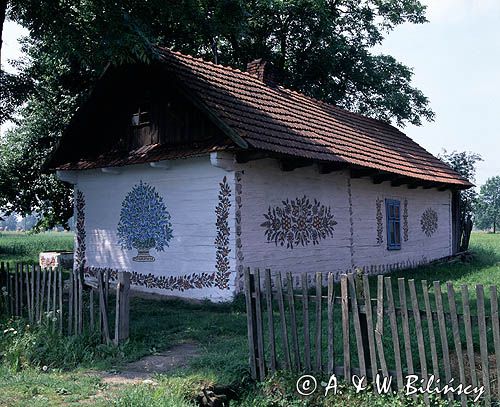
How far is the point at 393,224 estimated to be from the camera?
1752 cm

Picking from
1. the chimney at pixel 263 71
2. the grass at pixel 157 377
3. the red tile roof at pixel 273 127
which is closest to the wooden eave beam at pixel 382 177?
the red tile roof at pixel 273 127

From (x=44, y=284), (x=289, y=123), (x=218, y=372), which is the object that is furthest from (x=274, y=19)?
(x=218, y=372)

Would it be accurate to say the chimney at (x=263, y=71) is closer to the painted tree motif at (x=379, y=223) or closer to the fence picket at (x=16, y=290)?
the painted tree motif at (x=379, y=223)

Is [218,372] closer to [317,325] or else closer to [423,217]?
[317,325]

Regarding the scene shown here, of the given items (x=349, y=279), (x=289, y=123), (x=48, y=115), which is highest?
(x=48, y=115)

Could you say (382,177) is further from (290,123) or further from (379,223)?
(290,123)

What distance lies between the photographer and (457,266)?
59.8ft

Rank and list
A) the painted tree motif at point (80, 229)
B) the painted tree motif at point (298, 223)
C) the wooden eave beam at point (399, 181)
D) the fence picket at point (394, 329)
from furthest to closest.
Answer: the wooden eave beam at point (399, 181), the painted tree motif at point (80, 229), the painted tree motif at point (298, 223), the fence picket at point (394, 329)

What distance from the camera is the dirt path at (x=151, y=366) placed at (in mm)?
6324

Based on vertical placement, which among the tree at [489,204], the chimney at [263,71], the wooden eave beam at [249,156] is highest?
the chimney at [263,71]

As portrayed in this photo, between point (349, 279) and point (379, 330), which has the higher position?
point (349, 279)

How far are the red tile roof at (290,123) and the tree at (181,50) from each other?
1.09 m

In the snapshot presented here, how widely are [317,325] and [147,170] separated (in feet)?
27.6

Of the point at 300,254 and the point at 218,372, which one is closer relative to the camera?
the point at 218,372
